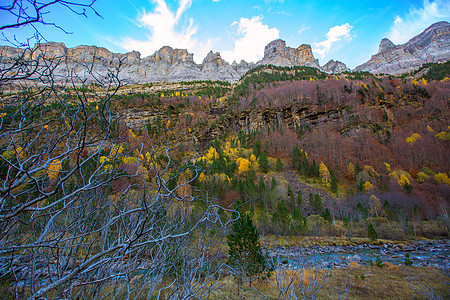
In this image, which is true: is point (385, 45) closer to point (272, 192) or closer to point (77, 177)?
point (272, 192)

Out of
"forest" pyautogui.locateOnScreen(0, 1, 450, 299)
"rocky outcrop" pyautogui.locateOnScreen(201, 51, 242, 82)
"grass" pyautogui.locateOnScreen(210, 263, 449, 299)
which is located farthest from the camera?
"rocky outcrop" pyautogui.locateOnScreen(201, 51, 242, 82)

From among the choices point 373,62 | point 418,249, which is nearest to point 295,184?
point 418,249

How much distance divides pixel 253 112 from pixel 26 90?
73.8 meters

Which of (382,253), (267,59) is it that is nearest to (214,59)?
(267,59)

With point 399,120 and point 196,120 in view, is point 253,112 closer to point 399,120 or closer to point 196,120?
point 196,120

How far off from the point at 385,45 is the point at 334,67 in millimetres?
40551

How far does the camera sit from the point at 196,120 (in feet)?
240

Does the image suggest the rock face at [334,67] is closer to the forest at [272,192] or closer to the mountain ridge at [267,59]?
the mountain ridge at [267,59]

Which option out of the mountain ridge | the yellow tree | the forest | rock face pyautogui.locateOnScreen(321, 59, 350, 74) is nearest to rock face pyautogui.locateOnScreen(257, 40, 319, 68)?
the mountain ridge

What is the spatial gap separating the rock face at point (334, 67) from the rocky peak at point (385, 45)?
95.2 feet

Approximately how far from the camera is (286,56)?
130 m

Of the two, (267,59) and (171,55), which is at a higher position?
(171,55)

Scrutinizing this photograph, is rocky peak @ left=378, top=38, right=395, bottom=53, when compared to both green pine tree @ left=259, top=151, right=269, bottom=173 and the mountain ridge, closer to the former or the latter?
the mountain ridge

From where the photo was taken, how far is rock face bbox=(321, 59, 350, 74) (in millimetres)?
151000
